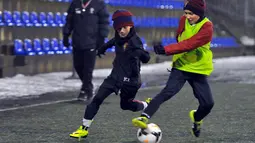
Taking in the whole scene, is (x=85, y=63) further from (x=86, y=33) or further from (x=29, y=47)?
(x=29, y=47)

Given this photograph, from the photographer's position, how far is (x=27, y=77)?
16906 mm

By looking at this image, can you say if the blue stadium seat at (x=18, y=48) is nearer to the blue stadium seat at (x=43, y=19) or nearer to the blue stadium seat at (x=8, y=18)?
the blue stadium seat at (x=8, y=18)

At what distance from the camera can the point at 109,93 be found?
312 inches

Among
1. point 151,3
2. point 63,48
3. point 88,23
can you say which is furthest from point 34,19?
point 151,3

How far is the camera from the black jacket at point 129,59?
795 centimetres

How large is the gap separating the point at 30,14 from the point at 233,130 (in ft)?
35.3

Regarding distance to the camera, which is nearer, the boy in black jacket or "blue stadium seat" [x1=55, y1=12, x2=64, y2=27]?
the boy in black jacket

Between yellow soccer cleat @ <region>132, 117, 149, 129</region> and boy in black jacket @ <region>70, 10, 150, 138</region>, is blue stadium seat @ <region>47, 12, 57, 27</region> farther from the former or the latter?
yellow soccer cleat @ <region>132, 117, 149, 129</region>

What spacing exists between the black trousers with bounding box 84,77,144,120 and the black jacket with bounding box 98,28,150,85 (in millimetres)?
68

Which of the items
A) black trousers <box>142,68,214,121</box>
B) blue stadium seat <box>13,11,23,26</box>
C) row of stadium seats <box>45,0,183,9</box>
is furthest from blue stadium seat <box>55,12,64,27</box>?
black trousers <box>142,68,214,121</box>

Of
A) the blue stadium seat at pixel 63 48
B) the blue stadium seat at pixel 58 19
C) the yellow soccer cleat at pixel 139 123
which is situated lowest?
the blue stadium seat at pixel 63 48

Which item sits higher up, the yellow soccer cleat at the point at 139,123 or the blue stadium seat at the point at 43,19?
the yellow soccer cleat at the point at 139,123

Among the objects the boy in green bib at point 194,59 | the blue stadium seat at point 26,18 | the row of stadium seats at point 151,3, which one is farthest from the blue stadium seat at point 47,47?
the boy in green bib at point 194,59

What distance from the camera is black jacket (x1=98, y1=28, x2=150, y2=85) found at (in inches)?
313
